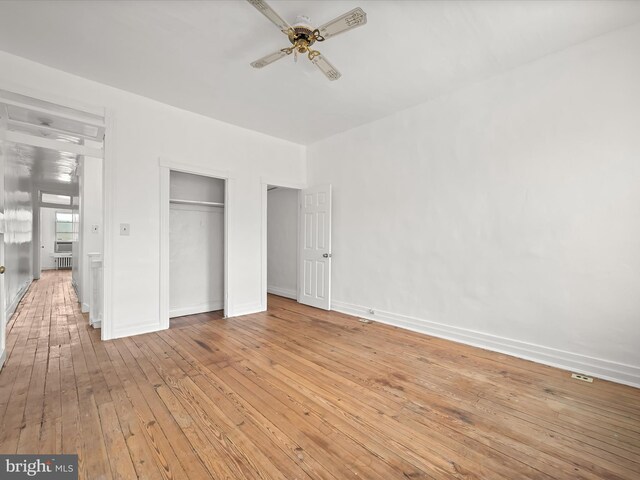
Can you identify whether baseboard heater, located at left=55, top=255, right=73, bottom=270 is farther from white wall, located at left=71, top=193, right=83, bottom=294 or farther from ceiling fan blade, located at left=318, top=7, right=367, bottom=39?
ceiling fan blade, located at left=318, top=7, right=367, bottom=39

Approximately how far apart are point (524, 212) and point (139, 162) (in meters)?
4.59

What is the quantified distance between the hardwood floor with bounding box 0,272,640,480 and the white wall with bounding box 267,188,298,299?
268 cm

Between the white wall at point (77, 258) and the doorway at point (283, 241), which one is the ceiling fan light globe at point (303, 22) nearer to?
the doorway at point (283, 241)

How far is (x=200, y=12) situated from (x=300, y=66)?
103cm

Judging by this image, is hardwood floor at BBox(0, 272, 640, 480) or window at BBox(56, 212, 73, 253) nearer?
hardwood floor at BBox(0, 272, 640, 480)

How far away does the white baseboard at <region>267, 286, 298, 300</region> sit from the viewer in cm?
597

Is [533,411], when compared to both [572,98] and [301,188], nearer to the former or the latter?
[572,98]

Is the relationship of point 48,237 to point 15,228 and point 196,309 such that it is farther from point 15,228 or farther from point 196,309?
point 196,309

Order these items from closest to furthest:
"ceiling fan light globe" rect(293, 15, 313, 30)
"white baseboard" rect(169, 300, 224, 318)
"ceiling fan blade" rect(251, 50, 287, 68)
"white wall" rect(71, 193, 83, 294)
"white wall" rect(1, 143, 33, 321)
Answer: "ceiling fan light globe" rect(293, 15, 313, 30), "ceiling fan blade" rect(251, 50, 287, 68), "white wall" rect(1, 143, 33, 321), "white baseboard" rect(169, 300, 224, 318), "white wall" rect(71, 193, 83, 294)

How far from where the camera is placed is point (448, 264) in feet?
11.9

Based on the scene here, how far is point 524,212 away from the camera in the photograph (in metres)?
3.04

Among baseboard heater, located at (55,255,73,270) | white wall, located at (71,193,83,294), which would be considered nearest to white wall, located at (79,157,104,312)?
white wall, located at (71,193,83,294)

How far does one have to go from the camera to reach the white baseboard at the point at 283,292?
5973mm

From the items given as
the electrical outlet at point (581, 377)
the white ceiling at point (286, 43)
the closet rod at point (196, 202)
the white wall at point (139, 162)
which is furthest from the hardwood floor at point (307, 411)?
the white ceiling at point (286, 43)
